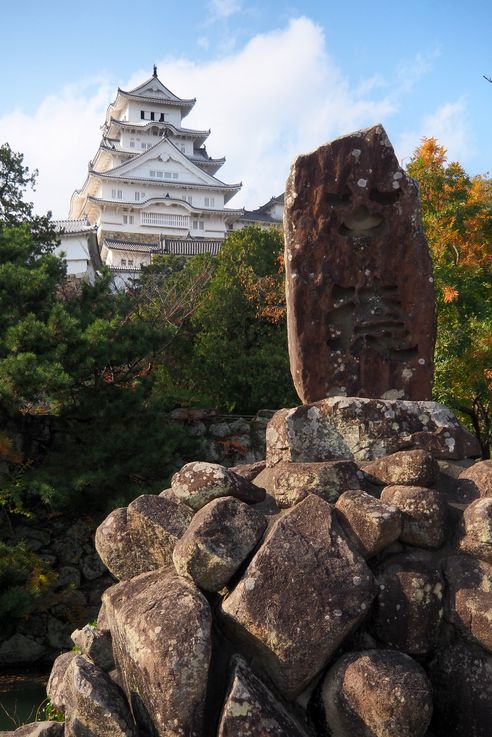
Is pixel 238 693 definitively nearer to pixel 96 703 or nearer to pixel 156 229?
pixel 96 703

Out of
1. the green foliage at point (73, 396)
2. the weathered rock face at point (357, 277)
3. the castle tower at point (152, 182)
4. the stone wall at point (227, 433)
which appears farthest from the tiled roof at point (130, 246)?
the weathered rock face at point (357, 277)

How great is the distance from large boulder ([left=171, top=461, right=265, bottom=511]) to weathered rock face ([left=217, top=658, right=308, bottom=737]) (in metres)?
0.88

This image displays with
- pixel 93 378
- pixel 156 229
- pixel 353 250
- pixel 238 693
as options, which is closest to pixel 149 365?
pixel 93 378

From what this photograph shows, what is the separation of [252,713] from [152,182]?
36.5 metres

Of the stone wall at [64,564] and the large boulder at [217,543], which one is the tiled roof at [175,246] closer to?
the stone wall at [64,564]

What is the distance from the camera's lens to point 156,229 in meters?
37.1

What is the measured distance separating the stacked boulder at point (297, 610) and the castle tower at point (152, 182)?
30090mm

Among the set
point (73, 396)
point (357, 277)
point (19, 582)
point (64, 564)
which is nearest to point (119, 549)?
point (357, 277)

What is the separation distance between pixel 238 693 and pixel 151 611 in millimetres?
526

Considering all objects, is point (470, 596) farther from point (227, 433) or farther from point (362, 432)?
point (227, 433)

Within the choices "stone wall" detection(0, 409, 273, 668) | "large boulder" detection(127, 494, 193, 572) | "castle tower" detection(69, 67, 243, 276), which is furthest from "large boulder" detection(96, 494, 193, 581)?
"castle tower" detection(69, 67, 243, 276)

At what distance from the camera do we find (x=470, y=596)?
355 centimetres

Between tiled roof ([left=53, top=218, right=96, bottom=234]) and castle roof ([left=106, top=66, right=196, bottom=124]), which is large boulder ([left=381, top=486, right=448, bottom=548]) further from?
castle roof ([left=106, top=66, right=196, bottom=124])

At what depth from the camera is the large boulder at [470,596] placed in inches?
136
